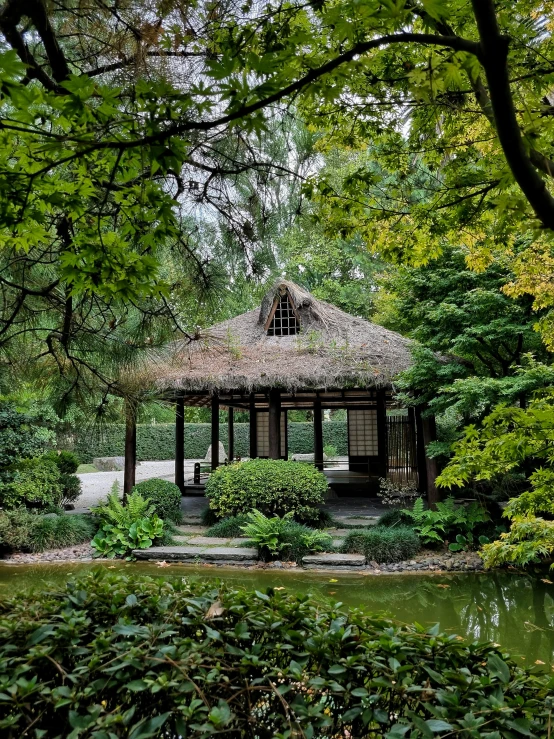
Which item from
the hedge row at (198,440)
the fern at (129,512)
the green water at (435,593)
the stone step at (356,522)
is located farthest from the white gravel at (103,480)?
the stone step at (356,522)

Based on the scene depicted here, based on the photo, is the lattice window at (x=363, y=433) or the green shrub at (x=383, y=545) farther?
the lattice window at (x=363, y=433)

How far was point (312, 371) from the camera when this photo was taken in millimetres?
9289

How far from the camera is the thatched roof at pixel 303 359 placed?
9.24 m

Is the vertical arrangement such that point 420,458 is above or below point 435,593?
above

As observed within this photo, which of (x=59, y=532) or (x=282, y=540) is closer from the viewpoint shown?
(x=282, y=540)

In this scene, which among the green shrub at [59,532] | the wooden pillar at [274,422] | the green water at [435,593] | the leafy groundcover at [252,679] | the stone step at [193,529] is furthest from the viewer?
the wooden pillar at [274,422]

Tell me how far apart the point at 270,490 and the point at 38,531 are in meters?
3.48

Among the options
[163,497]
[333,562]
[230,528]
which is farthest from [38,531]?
[333,562]

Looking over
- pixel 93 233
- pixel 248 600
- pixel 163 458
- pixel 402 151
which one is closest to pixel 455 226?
pixel 402 151

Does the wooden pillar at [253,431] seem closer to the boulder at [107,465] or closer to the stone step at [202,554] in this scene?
the stone step at [202,554]

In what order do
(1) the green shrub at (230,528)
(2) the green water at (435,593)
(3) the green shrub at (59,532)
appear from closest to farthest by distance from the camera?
1. (2) the green water at (435,593)
2. (3) the green shrub at (59,532)
3. (1) the green shrub at (230,528)

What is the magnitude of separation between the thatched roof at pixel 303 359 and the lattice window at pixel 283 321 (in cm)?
14

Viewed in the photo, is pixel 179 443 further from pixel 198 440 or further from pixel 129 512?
pixel 198 440

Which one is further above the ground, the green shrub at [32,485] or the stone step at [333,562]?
the green shrub at [32,485]
